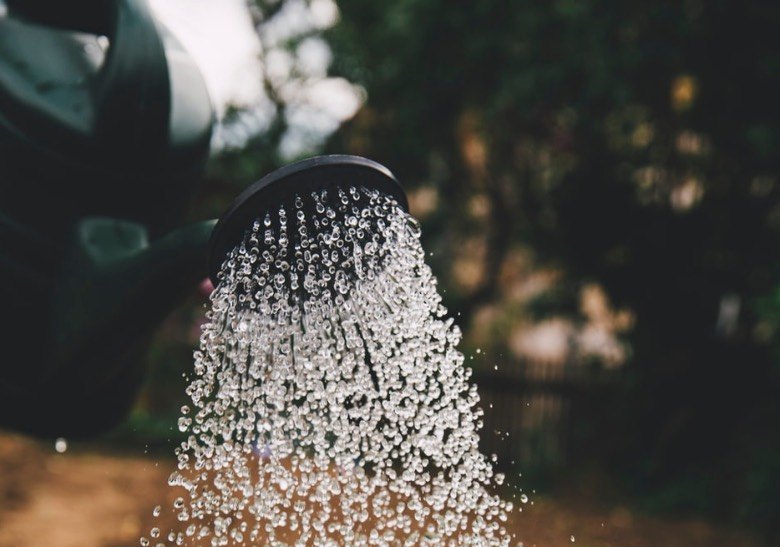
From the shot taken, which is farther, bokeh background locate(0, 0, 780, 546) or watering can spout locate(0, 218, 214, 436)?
bokeh background locate(0, 0, 780, 546)

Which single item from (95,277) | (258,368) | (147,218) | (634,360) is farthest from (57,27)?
(634,360)

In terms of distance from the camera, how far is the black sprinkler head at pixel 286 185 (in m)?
1.31

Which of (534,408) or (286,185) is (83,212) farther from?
(534,408)

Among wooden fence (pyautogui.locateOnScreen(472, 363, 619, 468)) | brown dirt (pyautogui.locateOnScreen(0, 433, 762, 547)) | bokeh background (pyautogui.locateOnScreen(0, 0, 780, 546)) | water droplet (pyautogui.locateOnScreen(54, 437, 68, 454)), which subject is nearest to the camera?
water droplet (pyautogui.locateOnScreen(54, 437, 68, 454))

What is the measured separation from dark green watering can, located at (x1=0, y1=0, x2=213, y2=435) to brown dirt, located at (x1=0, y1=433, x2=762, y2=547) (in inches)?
134

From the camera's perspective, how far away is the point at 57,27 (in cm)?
173

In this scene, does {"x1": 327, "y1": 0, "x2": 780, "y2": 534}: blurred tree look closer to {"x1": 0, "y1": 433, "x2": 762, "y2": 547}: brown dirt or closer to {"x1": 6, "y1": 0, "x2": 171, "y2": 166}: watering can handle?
{"x1": 0, "y1": 433, "x2": 762, "y2": 547}: brown dirt

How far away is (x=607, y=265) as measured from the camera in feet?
22.0

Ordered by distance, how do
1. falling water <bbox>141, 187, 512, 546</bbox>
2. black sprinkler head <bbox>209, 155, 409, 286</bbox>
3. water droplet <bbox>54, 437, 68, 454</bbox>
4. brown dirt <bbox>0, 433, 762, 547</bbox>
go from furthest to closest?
1. brown dirt <bbox>0, 433, 762, 547</bbox>
2. water droplet <bbox>54, 437, 68, 454</bbox>
3. falling water <bbox>141, 187, 512, 546</bbox>
4. black sprinkler head <bbox>209, 155, 409, 286</bbox>

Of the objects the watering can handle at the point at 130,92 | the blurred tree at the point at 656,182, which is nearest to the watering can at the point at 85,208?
the watering can handle at the point at 130,92

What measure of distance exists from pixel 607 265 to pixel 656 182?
888 millimetres

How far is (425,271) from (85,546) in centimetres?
369

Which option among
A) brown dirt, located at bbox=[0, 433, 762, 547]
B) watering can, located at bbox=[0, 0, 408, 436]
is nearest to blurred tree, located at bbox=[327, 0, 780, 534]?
brown dirt, located at bbox=[0, 433, 762, 547]

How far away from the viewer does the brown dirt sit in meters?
4.70
